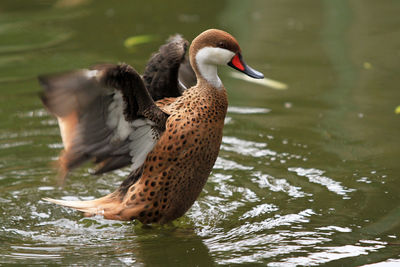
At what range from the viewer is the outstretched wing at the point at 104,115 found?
4.46 meters

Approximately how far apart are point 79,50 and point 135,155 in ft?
13.5

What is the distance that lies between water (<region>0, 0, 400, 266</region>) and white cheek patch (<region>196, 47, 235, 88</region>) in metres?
0.98

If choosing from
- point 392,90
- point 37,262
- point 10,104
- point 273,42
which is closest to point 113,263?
point 37,262

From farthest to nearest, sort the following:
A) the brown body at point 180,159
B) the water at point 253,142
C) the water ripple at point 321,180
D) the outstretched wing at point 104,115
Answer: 1. the water ripple at point 321,180
2. the brown body at point 180,159
3. the water at point 253,142
4. the outstretched wing at point 104,115

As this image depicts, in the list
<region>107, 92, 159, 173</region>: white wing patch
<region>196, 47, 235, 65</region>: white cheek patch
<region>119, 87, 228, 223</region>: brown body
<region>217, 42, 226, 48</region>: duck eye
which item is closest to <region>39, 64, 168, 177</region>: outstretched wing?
<region>107, 92, 159, 173</region>: white wing patch

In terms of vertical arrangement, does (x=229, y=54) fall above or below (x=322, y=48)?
above

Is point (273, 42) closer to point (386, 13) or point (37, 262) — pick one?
point (386, 13)

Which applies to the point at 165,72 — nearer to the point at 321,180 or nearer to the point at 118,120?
the point at 118,120

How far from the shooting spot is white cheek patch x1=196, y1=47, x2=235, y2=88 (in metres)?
4.97

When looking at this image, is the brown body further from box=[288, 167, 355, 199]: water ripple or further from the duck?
box=[288, 167, 355, 199]: water ripple

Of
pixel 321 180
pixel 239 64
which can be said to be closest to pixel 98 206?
pixel 239 64

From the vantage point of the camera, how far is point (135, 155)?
500 centimetres

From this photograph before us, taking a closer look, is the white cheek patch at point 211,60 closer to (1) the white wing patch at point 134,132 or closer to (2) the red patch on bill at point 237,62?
(2) the red patch on bill at point 237,62

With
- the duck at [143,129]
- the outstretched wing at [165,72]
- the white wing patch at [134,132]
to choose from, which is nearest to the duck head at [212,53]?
the duck at [143,129]
